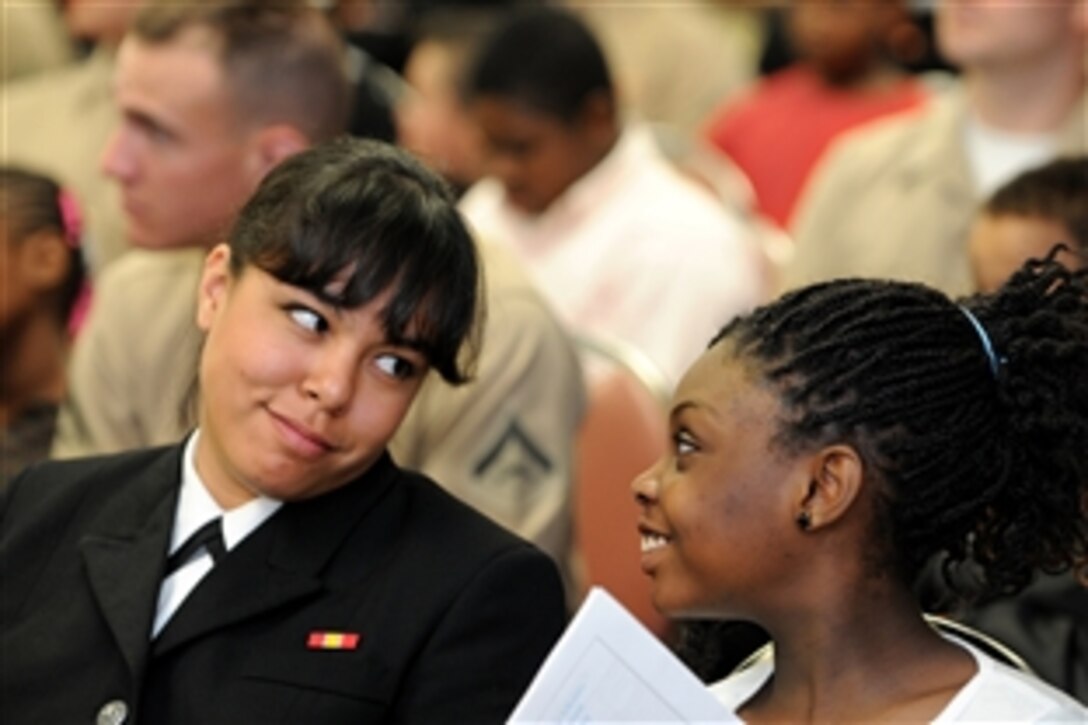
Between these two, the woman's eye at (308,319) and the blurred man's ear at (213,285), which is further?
the blurred man's ear at (213,285)

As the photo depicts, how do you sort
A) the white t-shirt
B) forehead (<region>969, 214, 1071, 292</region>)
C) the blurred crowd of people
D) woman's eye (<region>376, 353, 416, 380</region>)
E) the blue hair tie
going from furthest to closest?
the blurred crowd of people < forehead (<region>969, 214, 1071, 292</region>) < woman's eye (<region>376, 353, 416, 380</region>) < the blue hair tie < the white t-shirt

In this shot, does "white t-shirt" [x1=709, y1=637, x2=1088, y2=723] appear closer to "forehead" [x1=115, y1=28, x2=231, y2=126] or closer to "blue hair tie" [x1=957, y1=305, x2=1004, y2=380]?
"blue hair tie" [x1=957, y1=305, x2=1004, y2=380]

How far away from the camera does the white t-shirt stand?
5.79 feet

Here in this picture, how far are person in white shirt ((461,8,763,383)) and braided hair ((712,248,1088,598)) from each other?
1.96 metres

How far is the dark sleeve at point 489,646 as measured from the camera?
191cm

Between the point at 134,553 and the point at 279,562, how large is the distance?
0.48 ft

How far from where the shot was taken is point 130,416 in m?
2.94

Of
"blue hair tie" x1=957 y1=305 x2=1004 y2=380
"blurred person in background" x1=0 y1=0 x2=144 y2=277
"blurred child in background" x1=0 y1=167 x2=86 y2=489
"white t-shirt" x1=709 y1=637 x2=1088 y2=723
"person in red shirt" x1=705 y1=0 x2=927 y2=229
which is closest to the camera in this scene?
"white t-shirt" x1=709 y1=637 x2=1088 y2=723

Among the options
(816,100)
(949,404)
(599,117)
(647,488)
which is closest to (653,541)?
(647,488)

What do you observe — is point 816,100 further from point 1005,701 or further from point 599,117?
point 1005,701

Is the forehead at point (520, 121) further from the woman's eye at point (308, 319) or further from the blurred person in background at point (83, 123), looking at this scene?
the woman's eye at point (308, 319)

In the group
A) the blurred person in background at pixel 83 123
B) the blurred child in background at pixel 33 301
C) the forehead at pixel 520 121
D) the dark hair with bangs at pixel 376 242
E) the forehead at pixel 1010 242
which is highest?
the dark hair with bangs at pixel 376 242

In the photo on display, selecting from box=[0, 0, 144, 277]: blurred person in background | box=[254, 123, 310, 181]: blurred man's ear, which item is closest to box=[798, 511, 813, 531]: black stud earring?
box=[254, 123, 310, 181]: blurred man's ear

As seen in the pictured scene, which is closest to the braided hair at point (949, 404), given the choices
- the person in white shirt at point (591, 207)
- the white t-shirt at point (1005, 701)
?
the white t-shirt at point (1005, 701)
